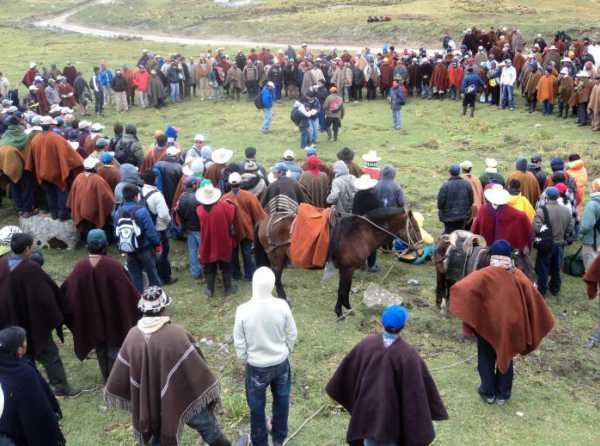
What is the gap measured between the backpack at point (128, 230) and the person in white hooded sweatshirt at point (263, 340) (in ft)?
12.4

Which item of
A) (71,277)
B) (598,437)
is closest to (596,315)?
(598,437)

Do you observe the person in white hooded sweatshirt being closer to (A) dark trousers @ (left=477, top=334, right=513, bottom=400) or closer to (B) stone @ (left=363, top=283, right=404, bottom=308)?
(A) dark trousers @ (left=477, top=334, right=513, bottom=400)

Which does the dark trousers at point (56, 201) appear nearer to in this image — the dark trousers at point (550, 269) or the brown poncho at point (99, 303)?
the brown poncho at point (99, 303)

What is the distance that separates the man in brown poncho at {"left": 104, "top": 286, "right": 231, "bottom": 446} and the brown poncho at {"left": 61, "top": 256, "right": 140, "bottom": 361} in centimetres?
183

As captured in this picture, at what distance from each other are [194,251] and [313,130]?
9.40 m

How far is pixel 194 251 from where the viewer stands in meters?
11.2

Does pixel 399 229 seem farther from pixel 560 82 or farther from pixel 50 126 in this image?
pixel 560 82

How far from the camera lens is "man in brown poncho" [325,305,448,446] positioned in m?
5.45

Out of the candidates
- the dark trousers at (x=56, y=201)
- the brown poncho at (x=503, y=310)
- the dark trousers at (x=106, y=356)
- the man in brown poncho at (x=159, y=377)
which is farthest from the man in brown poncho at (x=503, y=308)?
the dark trousers at (x=56, y=201)

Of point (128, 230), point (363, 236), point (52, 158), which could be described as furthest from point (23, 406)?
point (52, 158)

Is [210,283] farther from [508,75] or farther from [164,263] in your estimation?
[508,75]

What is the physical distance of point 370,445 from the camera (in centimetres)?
579

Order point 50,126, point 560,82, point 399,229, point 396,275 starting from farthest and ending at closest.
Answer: point 560,82 < point 50,126 < point 396,275 < point 399,229

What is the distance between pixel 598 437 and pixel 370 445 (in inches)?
119
